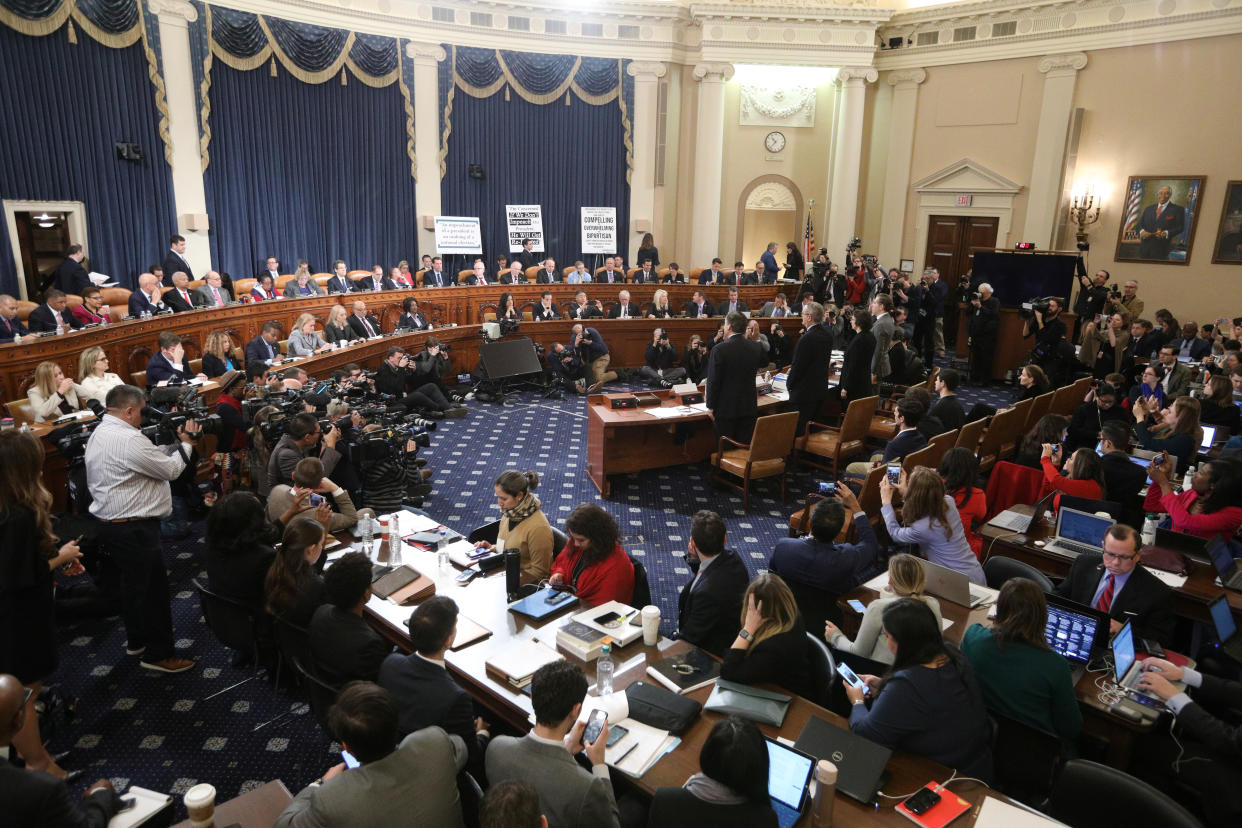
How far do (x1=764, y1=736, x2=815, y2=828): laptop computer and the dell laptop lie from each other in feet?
5.00

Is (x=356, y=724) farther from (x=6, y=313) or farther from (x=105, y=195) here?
(x=105, y=195)

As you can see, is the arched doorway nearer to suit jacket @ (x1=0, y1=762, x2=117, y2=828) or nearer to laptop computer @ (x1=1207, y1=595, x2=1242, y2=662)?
laptop computer @ (x1=1207, y1=595, x2=1242, y2=662)

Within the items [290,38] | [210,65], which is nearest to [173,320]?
[210,65]

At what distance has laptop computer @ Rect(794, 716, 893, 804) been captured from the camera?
7.79ft

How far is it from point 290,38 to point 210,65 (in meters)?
1.42

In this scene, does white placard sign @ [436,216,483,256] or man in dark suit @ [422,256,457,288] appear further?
white placard sign @ [436,216,483,256]

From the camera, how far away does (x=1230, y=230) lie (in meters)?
11.0

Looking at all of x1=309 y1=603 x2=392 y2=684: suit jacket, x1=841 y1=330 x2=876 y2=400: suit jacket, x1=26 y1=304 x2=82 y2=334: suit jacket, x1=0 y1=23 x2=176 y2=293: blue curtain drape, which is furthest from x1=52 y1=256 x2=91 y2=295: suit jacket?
x1=841 y1=330 x2=876 y2=400: suit jacket

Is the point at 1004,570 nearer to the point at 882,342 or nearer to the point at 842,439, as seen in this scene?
the point at 842,439

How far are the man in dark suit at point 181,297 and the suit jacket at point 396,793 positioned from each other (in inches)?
298

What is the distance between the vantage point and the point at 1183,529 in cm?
430

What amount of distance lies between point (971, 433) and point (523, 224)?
9.94 metres

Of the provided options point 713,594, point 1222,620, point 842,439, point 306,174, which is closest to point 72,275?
point 306,174

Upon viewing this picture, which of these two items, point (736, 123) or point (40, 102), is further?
point (736, 123)
